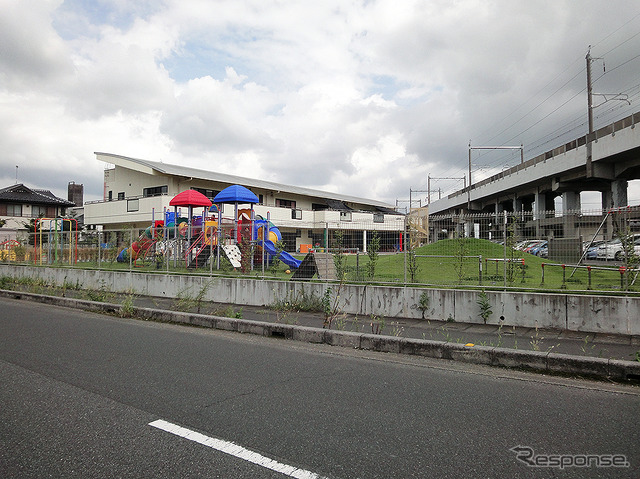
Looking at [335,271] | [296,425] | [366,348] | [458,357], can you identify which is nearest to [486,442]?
[296,425]

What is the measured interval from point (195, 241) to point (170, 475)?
14.6 metres

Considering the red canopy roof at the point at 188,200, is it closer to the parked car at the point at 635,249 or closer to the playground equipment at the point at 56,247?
the playground equipment at the point at 56,247

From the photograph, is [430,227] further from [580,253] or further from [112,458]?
[112,458]

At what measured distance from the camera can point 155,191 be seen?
36.4m

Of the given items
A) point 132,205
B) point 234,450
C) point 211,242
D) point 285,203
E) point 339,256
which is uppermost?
point 285,203

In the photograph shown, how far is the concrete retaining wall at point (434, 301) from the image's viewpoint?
26.1 feet

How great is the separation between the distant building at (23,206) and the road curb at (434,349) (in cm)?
4704

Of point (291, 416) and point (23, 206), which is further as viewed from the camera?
point (23, 206)

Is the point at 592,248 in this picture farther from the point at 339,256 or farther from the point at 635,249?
the point at 339,256

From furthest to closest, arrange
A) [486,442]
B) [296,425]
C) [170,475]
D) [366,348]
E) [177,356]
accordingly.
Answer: [366,348] < [177,356] < [296,425] < [486,442] < [170,475]

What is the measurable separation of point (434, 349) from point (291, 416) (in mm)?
3312

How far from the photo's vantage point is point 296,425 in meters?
3.87

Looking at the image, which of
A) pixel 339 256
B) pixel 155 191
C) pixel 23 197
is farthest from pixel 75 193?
pixel 339 256

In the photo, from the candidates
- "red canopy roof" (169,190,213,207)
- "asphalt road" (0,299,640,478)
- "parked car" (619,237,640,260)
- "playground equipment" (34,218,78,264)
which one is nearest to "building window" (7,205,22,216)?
"playground equipment" (34,218,78,264)
